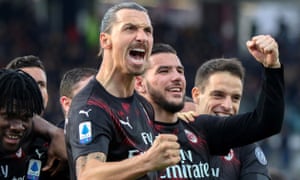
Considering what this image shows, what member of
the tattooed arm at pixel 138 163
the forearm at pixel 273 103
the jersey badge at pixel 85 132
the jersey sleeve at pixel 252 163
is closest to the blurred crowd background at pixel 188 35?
the jersey sleeve at pixel 252 163

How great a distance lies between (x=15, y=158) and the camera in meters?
6.75

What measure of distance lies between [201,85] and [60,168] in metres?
1.86

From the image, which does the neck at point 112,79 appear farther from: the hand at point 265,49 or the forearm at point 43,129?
the hand at point 265,49

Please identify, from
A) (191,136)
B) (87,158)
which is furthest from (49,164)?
(191,136)

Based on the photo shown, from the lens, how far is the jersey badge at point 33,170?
22.4 ft

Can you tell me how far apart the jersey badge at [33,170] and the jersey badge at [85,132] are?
2.85 ft

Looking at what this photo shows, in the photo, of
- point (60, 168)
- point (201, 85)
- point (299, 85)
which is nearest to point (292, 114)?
point (299, 85)

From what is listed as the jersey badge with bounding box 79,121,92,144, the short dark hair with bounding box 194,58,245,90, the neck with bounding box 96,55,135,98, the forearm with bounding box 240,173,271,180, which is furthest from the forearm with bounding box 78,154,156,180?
the short dark hair with bounding box 194,58,245,90

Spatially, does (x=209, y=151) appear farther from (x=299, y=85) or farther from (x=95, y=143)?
(x=299, y=85)

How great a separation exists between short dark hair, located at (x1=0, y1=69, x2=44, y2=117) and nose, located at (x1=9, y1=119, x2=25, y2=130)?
0.15 feet

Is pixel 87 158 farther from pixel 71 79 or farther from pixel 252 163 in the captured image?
pixel 71 79

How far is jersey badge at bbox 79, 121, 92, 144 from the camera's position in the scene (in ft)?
19.9

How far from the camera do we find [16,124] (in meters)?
6.57

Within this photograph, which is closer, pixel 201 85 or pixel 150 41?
pixel 150 41
